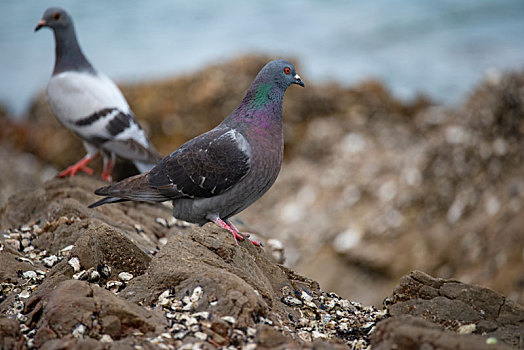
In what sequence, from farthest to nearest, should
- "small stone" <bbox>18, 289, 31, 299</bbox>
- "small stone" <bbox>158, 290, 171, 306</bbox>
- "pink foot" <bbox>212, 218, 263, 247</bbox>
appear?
"pink foot" <bbox>212, 218, 263, 247</bbox> → "small stone" <bbox>18, 289, 31, 299</bbox> → "small stone" <bbox>158, 290, 171, 306</bbox>

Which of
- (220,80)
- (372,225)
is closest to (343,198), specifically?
(372,225)

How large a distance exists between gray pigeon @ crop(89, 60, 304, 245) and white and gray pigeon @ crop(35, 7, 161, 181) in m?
2.29

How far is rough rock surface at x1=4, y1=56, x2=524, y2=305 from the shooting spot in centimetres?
820

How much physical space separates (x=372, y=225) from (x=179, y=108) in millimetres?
5601

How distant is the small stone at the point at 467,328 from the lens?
149 inches

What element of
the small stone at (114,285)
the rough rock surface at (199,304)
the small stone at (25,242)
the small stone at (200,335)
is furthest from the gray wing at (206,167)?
the small stone at (200,335)

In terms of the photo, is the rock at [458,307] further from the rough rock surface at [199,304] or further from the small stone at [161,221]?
the small stone at [161,221]

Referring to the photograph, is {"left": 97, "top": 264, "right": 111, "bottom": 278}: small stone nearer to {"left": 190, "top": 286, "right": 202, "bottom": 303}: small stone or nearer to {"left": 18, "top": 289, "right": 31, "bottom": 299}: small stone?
{"left": 18, "top": 289, "right": 31, "bottom": 299}: small stone

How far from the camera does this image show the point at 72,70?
807cm

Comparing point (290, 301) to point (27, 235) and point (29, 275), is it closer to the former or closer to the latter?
point (29, 275)

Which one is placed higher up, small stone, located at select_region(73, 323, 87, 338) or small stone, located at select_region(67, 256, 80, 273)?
small stone, located at select_region(67, 256, 80, 273)

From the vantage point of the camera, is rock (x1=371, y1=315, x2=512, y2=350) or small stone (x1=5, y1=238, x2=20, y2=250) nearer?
rock (x1=371, y1=315, x2=512, y2=350)

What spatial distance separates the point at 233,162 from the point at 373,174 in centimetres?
600

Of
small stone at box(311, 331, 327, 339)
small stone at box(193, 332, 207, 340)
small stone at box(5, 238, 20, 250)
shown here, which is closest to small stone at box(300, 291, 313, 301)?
small stone at box(311, 331, 327, 339)
